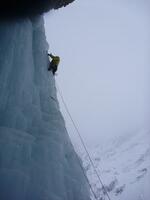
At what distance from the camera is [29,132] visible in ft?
33.3

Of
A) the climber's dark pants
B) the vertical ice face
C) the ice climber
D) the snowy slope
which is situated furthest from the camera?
the snowy slope

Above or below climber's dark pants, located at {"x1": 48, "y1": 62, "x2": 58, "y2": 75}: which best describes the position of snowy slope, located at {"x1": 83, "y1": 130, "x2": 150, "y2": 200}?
below

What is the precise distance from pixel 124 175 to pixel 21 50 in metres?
152

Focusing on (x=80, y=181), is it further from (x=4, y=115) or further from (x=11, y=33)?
(x=11, y=33)

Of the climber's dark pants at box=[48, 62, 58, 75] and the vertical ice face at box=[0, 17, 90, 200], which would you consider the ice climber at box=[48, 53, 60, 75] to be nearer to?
the climber's dark pants at box=[48, 62, 58, 75]

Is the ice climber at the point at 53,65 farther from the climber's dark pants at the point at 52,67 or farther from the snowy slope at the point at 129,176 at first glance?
the snowy slope at the point at 129,176

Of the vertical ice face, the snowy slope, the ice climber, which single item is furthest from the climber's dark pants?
the snowy slope

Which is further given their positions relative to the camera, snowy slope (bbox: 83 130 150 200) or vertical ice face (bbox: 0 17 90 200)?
snowy slope (bbox: 83 130 150 200)

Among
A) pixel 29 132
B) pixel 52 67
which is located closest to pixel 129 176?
pixel 52 67

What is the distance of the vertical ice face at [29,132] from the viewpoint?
8539 millimetres

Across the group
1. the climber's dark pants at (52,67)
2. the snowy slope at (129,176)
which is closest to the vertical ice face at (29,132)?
Result: the climber's dark pants at (52,67)

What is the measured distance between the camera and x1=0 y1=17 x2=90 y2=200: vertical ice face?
8539 mm

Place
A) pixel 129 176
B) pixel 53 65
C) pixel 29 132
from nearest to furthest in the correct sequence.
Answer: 1. pixel 29 132
2. pixel 53 65
3. pixel 129 176

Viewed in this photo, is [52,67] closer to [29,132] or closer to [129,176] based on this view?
[29,132]
